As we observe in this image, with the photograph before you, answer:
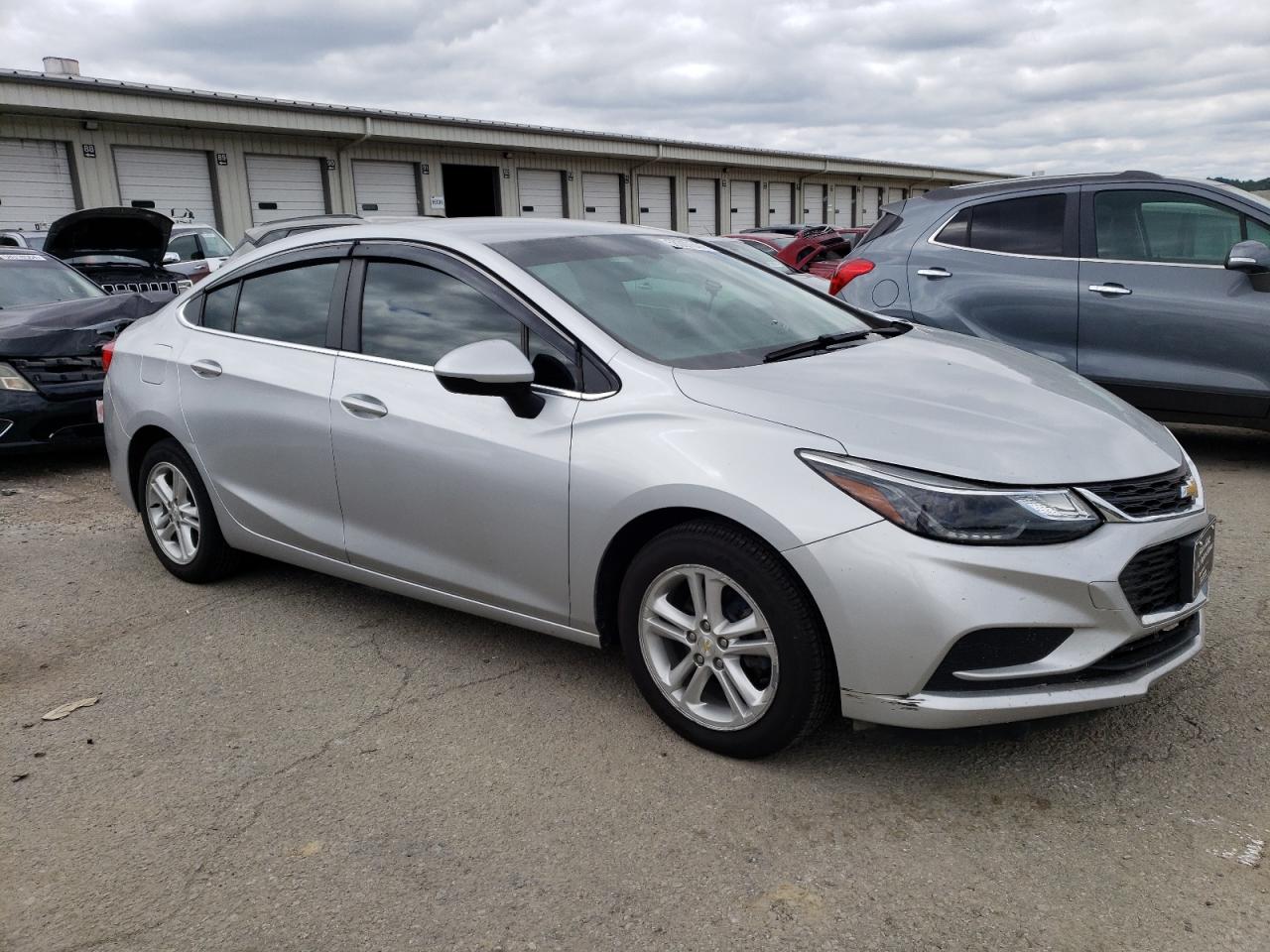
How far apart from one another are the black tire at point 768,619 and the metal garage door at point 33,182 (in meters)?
18.7

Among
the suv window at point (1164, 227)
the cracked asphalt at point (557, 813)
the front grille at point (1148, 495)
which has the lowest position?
the cracked asphalt at point (557, 813)

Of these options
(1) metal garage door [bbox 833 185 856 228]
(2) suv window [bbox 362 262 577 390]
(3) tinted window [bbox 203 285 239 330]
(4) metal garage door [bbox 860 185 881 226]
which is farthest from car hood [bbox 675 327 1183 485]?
(4) metal garage door [bbox 860 185 881 226]

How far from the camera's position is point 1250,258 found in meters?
5.49

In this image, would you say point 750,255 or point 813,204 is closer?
point 750,255

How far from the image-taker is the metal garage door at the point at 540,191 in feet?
90.7

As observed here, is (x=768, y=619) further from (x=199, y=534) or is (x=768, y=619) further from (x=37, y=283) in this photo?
(x=37, y=283)

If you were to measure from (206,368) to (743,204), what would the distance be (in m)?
33.4

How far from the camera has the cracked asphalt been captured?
2.30 metres

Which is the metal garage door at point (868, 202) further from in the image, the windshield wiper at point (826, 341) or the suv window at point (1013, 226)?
the windshield wiper at point (826, 341)

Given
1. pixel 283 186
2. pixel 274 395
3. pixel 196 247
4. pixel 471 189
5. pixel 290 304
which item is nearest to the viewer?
pixel 274 395

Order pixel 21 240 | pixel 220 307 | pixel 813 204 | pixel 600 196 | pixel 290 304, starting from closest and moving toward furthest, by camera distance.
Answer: pixel 290 304 → pixel 220 307 → pixel 21 240 → pixel 600 196 → pixel 813 204

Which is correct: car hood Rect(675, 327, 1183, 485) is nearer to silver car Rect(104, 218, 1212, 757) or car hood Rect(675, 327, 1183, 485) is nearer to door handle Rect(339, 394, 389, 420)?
silver car Rect(104, 218, 1212, 757)

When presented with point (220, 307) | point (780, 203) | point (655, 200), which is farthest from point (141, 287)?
point (780, 203)

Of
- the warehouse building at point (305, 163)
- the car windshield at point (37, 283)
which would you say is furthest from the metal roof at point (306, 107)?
the car windshield at point (37, 283)
